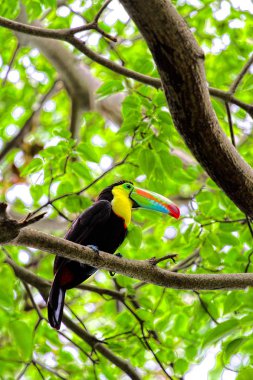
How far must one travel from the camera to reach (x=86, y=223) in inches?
139

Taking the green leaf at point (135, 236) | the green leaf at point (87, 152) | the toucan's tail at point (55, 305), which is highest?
the green leaf at point (87, 152)

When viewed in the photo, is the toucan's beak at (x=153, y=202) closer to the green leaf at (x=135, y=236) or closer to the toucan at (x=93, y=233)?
the toucan at (x=93, y=233)

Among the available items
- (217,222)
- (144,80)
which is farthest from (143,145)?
(217,222)

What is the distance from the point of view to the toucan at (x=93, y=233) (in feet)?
11.6

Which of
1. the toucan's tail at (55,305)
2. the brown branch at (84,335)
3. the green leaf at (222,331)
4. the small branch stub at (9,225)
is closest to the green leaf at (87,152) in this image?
the toucan's tail at (55,305)

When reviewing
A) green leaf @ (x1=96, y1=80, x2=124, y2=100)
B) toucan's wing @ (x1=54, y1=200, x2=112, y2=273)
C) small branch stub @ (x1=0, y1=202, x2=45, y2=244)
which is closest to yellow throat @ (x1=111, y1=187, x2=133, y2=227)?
toucan's wing @ (x1=54, y1=200, x2=112, y2=273)

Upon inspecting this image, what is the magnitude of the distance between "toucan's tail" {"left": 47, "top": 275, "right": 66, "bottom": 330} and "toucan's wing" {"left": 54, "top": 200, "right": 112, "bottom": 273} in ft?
0.45

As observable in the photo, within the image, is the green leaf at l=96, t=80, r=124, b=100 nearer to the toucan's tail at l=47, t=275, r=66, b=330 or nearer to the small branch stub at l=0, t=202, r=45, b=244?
the toucan's tail at l=47, t=275, r=66, b=330

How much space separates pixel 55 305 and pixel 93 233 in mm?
487

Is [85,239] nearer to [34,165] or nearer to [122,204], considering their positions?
[122,204]

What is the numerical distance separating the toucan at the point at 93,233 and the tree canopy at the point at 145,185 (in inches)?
3.9

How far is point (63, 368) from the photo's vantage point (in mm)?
4312

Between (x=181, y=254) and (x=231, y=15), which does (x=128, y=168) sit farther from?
(x=231, y=15)

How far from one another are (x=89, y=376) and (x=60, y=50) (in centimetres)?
317
